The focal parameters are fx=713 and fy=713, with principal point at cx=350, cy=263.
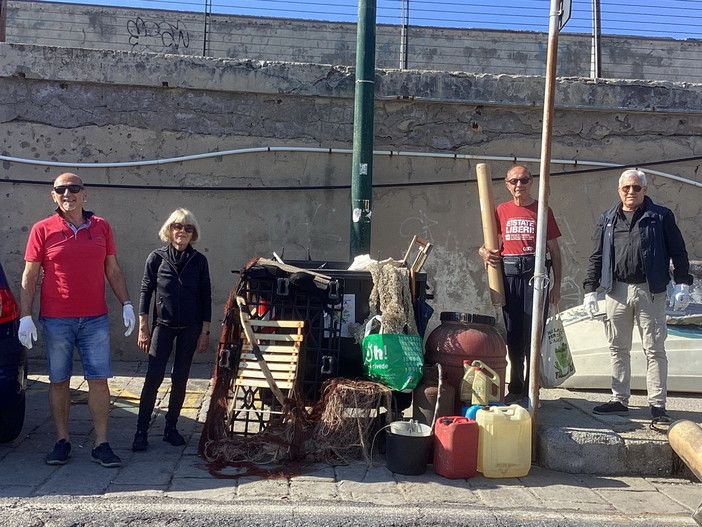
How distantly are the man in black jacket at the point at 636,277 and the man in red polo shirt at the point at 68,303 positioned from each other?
12.1 ft

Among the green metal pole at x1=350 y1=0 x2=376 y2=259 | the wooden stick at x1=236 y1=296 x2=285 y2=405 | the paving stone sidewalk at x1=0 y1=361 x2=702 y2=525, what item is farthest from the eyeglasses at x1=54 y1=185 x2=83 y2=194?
the green metal pole at x1=350 y1=0 x2=376 y2=259

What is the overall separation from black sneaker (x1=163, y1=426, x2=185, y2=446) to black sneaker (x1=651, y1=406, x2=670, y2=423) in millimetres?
3528

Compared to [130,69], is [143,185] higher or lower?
lower

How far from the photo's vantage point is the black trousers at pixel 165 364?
204 inches

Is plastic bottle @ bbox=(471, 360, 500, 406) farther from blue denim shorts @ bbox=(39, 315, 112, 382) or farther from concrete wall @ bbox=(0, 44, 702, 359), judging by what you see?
concrete wall @ bbox=(0, 44, 702, 359)

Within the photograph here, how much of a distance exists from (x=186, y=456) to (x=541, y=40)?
13268 millimetres

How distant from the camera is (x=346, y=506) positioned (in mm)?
4121

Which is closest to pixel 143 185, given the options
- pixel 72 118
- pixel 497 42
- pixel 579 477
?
pixel 72 118

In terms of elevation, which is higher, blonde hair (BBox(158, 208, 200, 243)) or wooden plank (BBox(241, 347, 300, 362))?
blonde hair (BBox(158, 208, 200, 243))

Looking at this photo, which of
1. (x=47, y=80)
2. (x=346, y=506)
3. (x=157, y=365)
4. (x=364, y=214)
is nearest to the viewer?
(x=346, y=506)

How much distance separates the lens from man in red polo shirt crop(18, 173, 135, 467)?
475cm

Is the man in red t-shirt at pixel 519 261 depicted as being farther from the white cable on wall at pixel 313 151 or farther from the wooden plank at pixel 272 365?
the white cable on wall at pixel 313 151

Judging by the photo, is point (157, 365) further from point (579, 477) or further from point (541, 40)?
point (541, 40)

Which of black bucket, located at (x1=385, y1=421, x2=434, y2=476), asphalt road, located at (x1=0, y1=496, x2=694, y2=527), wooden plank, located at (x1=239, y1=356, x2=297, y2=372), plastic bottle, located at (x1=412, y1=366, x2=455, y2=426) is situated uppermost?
wooden plank, located at (x1=239, y1=356, x2=297, y2=372)
